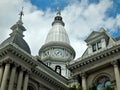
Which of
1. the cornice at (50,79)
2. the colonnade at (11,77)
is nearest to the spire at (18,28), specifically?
the cornice at (50,79)

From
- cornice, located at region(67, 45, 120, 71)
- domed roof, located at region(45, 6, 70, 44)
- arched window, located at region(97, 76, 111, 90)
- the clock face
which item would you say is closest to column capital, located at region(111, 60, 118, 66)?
cornice, located at region(67, 45, 120, 71)

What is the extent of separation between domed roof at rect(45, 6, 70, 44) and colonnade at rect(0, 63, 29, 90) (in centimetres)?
3137

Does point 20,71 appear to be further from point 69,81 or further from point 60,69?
point 60,69

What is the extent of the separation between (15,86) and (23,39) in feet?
34.0

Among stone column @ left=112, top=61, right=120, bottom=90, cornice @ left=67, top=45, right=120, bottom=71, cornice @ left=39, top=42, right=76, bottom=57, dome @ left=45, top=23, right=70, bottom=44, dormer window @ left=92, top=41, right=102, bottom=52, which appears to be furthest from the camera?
dome @ left=45, top=23, right=70, bottom=44

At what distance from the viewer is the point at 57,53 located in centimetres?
6706

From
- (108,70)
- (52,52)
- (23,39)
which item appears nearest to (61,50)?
(52,52)

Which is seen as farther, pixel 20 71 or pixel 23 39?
pixel 23 39

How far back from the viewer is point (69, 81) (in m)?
48.8

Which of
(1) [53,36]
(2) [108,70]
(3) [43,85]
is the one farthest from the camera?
(1) [53,36]

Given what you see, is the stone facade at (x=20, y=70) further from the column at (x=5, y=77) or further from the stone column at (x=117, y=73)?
the stone column at (x=117, y=73)

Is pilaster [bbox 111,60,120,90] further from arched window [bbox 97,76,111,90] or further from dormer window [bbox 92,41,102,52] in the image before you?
dormer window [bbox 92,41,102,52]

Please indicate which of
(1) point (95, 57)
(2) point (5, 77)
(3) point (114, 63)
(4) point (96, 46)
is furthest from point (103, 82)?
(2) point (5, 77)

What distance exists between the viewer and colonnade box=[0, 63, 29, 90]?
35.5m
